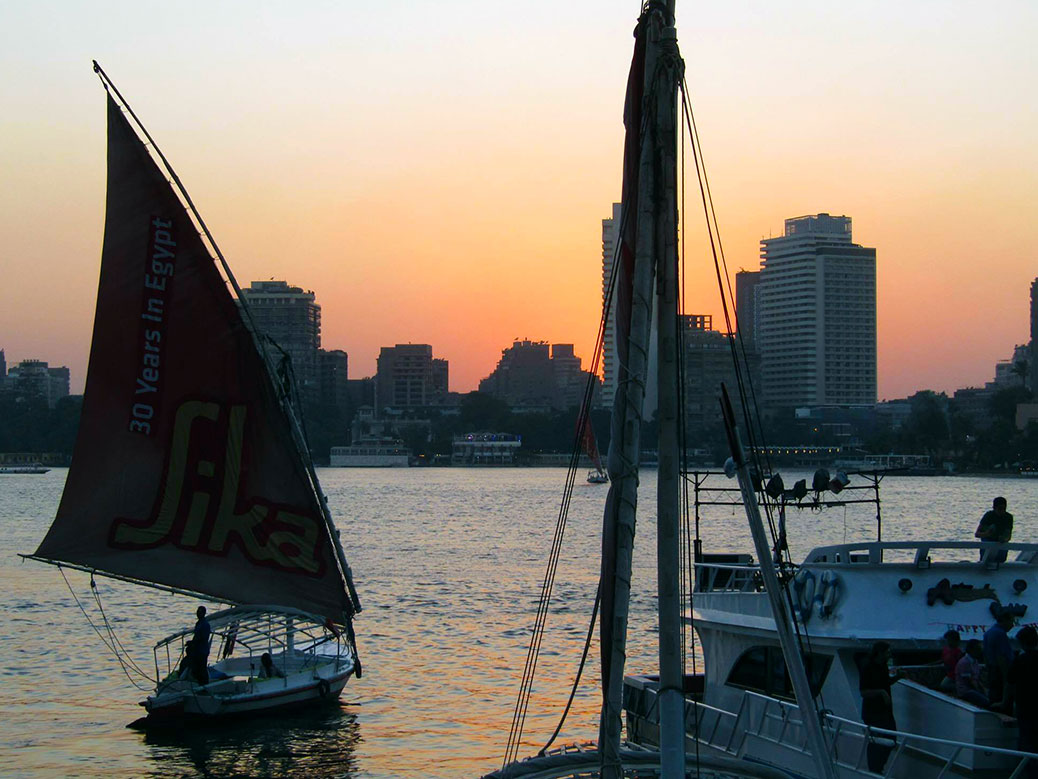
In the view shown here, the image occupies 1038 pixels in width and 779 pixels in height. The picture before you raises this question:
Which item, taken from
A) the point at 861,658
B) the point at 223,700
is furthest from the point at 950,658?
the point at 223,700

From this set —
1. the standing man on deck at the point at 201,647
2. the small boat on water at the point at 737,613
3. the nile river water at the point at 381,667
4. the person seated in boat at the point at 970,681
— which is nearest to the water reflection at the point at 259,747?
the nile river water at the point at 381,667

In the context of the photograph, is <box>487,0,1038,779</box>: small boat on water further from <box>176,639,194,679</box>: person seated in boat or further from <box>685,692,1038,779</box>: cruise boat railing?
<box>176,639,194,679</box>: person seated in boat

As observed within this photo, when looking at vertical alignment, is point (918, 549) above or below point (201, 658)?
above

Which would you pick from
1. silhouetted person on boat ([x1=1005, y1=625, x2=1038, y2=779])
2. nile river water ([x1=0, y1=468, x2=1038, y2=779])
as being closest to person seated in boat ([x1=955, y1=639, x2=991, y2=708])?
silhouetted person on boat ([x1=1005, y1=625, x2=1038, y2=779])

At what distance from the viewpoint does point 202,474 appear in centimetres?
2467

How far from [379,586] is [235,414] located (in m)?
32.0

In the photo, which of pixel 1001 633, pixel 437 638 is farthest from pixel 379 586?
pixel 1001 633

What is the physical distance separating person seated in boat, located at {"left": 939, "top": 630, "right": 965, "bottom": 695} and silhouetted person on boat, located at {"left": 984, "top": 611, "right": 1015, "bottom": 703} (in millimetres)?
527

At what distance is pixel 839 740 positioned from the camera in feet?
51.2

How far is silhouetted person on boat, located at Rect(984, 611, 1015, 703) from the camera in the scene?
565 inches

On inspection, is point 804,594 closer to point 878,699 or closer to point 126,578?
point 878,699

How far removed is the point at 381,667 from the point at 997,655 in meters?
23.7

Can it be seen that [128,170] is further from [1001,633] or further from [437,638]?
[437,638]

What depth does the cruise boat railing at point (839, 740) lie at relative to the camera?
13.8 metres
